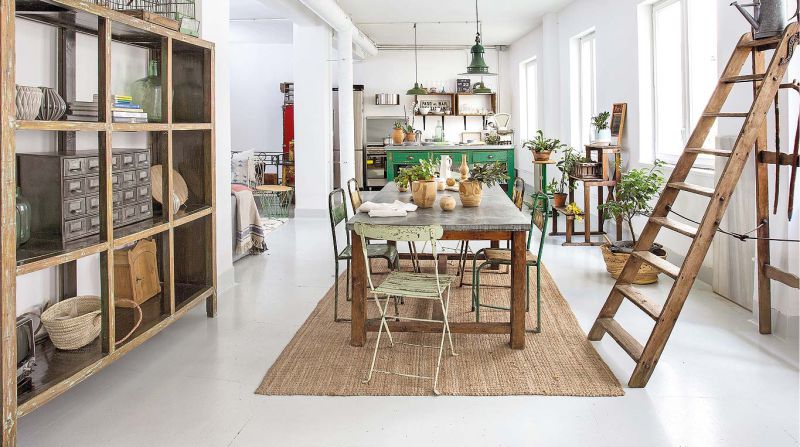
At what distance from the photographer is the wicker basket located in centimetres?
807

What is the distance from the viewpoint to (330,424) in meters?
3.27

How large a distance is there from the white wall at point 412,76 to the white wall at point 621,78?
1.00 metres

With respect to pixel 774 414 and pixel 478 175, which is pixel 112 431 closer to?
pixel 478 175

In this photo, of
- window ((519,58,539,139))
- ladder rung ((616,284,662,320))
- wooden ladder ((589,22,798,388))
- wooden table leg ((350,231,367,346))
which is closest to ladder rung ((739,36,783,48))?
wooden ladder ((589,22,798,388))

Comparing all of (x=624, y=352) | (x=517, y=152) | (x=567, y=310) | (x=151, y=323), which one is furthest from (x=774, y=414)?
(x=517, y=152)

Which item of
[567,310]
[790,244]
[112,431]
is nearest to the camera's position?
[112,431]

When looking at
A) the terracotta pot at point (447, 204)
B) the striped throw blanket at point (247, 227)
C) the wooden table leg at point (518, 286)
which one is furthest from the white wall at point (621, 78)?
the striped throw blanket at point (247, 227)

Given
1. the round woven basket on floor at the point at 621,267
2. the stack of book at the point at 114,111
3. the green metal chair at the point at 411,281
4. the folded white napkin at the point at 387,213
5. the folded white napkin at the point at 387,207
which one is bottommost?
the round woven basket on floor at the point at 621,267

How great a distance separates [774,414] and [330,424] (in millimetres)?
2190

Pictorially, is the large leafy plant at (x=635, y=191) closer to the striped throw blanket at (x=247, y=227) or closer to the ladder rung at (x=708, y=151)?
the ladder rung at (x=708, y=151)

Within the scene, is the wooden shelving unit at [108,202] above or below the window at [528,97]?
below

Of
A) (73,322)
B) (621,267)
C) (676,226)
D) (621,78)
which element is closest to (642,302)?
(676,226)

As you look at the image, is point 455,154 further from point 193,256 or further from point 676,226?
point 676,226

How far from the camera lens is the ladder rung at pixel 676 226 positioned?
12.7 feet
